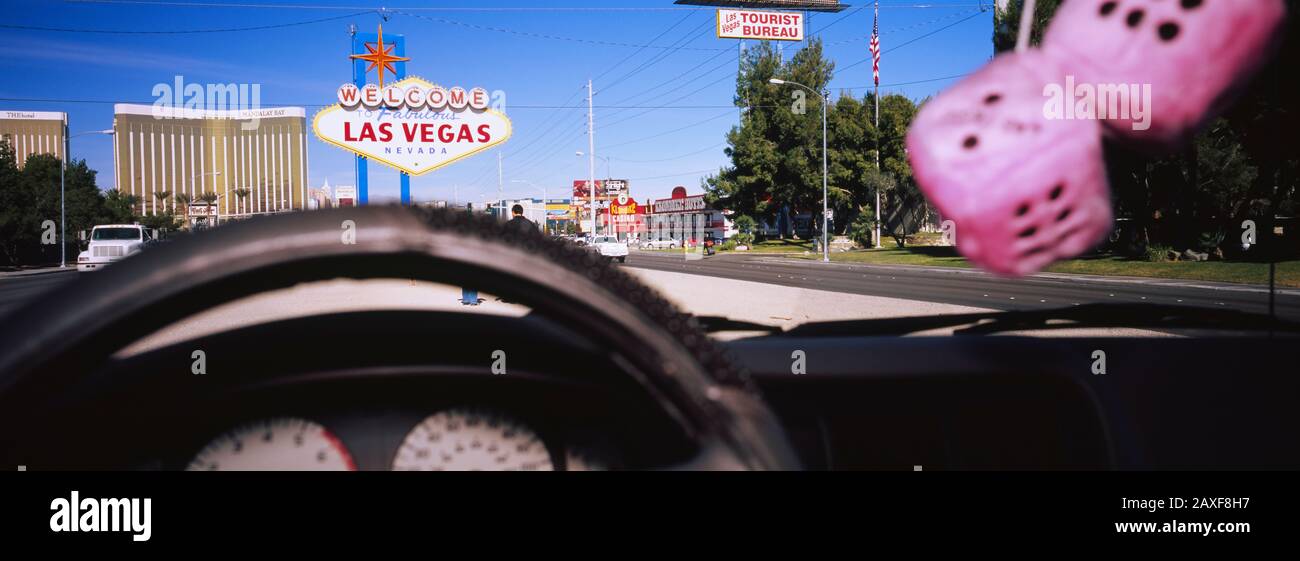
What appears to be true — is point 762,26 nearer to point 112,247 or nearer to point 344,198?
point 344,198

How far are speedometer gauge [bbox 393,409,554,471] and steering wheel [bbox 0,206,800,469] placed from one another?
0.69 ft

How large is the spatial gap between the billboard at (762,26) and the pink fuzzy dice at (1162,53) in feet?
126

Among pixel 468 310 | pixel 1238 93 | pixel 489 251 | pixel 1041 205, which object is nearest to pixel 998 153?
pixel 1041 205

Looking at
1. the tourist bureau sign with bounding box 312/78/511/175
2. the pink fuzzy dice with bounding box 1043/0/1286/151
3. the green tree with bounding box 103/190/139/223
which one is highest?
the tourist bureau sign with bounding box 312/78/511/175

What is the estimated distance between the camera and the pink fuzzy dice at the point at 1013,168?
3.89 ft

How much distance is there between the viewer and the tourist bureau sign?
33.7 ft

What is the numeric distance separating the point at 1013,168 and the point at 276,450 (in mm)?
1282

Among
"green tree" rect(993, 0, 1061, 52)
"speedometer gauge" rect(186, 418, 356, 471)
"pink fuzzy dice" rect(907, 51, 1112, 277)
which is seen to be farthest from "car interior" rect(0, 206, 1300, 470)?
"green tree" rect(993, 0, 1061, 52)

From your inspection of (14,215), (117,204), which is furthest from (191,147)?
(14,215)

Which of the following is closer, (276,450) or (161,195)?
(276,450)

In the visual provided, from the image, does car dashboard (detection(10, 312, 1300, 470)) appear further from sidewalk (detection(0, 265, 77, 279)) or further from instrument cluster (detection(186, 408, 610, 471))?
sidewalk (detection(0, 265, 77, 279))

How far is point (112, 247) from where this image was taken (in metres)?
0.97

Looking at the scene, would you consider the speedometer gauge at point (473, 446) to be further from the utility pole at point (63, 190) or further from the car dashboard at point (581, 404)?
the utility pole at point (63, 190)

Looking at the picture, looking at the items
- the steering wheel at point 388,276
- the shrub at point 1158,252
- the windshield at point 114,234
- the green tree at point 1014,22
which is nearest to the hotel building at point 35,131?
the windshield at point 114,234
